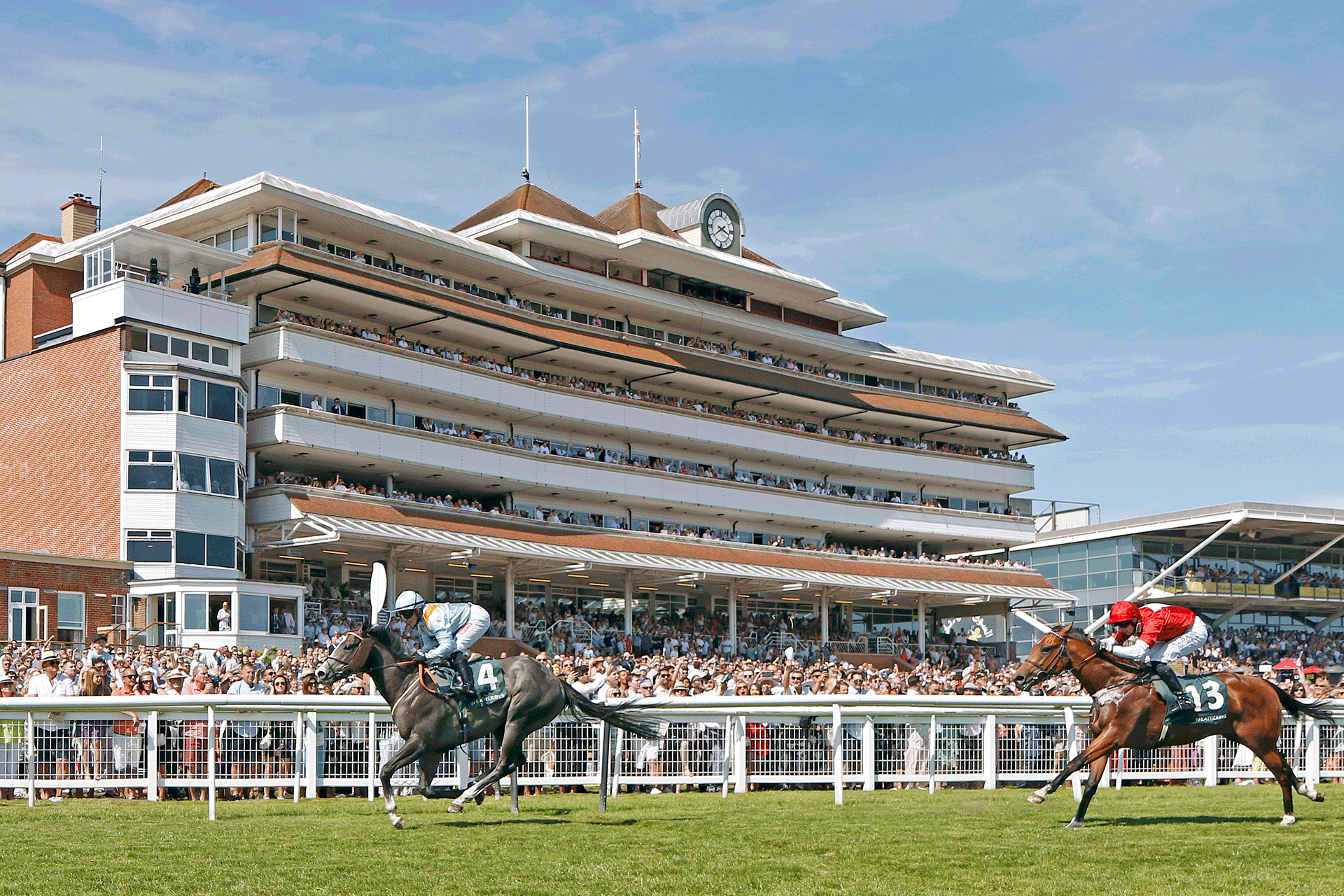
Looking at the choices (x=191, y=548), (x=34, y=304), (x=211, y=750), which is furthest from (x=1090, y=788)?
(x=34, y=304)

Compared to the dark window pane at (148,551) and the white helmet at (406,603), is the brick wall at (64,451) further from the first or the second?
the white helmet at (406,603)

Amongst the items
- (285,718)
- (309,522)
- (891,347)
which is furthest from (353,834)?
(891,347)

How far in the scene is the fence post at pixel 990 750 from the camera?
48.7ft

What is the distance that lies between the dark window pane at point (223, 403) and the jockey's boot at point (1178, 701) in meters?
27.6

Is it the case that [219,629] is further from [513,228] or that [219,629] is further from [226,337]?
[513,228]

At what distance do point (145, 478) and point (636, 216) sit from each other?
2382cm

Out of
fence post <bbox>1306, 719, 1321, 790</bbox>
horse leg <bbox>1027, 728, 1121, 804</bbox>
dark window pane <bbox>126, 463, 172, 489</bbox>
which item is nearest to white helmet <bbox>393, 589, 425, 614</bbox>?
horse leg <bbox>1027, 728, 1121, 804</bbox>

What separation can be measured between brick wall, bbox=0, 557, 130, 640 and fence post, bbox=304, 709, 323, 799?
19.7 metres

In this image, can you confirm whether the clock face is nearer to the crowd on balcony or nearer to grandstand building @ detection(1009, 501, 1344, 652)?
the crowd on balcony

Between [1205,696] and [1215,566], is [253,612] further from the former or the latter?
[1215,566]

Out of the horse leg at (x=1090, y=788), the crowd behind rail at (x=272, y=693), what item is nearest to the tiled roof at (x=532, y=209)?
the crowd behind rail at (x=272, y=693)

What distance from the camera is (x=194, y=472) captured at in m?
34.5

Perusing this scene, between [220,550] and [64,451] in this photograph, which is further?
[64,451]

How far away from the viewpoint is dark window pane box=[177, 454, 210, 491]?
3428cm
